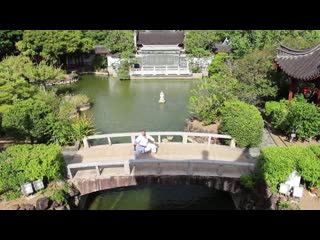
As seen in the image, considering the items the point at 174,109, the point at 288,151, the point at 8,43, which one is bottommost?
the point at 174,109

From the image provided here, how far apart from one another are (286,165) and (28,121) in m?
10.3

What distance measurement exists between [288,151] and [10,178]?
925cm

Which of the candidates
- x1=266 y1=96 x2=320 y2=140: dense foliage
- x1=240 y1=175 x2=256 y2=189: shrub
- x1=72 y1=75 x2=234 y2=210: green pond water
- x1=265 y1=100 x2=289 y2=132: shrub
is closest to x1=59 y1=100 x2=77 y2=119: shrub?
x1=72 y1=75 x2=234 y2=210: green pond water

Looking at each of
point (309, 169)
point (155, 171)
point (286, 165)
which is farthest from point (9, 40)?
point (309, 169)

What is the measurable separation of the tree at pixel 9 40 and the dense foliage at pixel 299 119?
28.2 m

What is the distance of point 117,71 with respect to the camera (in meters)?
33.4

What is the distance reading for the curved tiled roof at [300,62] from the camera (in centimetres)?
1496

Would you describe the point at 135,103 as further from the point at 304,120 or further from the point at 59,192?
the point at 59,192

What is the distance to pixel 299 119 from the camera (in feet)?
45.3

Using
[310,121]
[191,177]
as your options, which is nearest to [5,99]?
[191,177]

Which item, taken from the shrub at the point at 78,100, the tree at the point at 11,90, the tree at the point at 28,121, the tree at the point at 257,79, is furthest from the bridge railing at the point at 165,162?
the shrub at the point at 78,100

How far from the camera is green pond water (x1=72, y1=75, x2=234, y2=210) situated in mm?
12688

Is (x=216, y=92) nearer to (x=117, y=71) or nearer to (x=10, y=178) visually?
(x=10, y=178)

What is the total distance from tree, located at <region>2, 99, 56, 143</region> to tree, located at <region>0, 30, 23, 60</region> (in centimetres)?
2232
